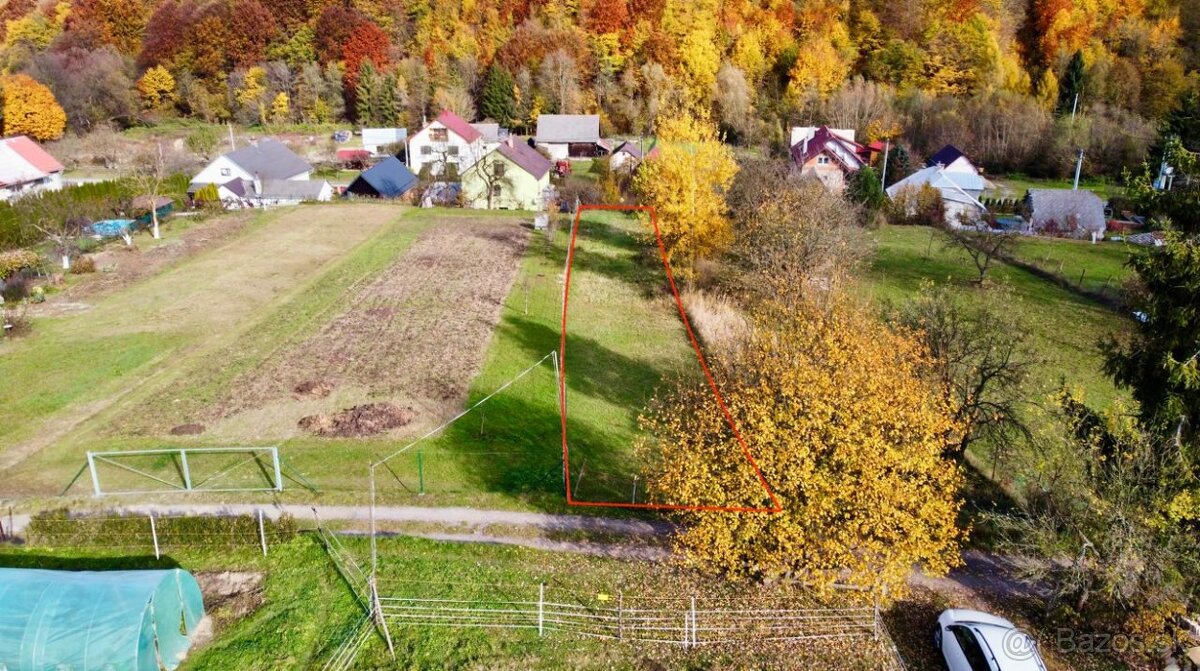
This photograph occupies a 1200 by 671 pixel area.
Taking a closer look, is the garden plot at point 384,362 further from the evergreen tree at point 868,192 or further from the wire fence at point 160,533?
the evergreen tree at point 868,192

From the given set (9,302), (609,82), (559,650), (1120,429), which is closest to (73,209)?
(9,302)

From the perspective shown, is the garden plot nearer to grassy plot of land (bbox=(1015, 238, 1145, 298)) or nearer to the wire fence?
the wire fence

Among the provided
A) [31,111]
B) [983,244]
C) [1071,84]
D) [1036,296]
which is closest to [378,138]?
[31,111]

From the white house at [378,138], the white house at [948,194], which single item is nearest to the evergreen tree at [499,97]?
the white house at [378,138]

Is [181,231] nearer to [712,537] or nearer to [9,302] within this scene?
[9,302]

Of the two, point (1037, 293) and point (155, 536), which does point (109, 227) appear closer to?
point (155, 536)
